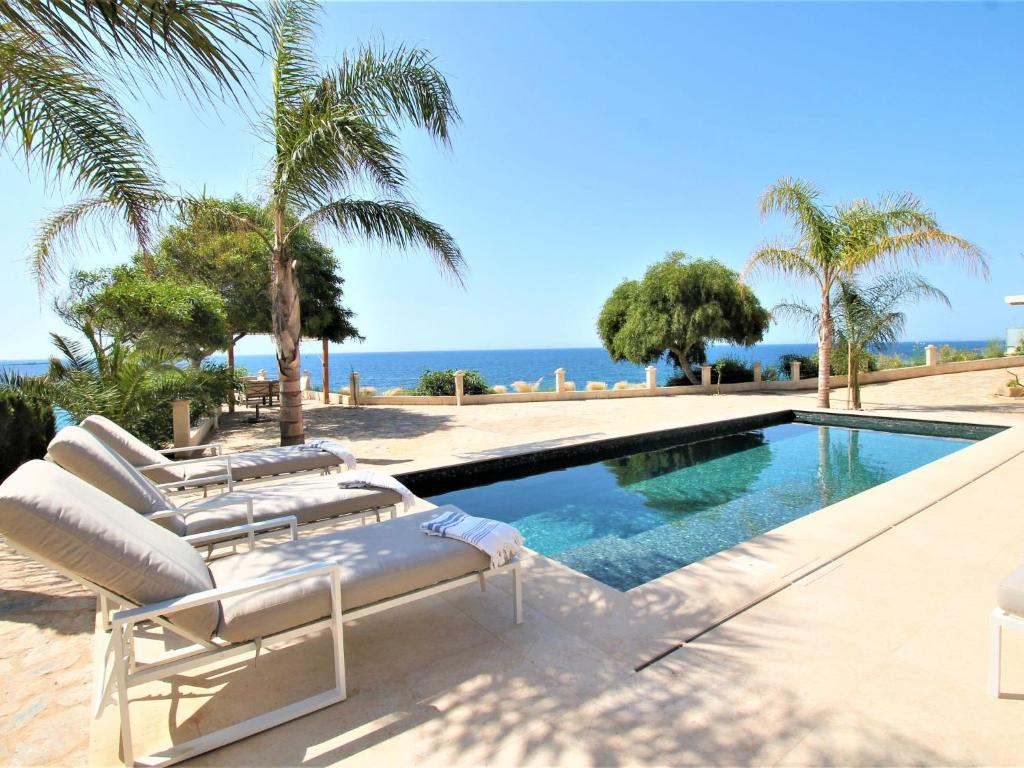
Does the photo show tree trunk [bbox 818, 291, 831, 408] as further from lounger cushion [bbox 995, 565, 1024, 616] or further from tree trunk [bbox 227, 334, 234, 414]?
tree trunk [bbox 227, 334, 234, 414]

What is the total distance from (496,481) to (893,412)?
9.12m

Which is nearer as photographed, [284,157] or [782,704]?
[782,704]

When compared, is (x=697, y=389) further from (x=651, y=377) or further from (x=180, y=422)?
(x=180, y=422)

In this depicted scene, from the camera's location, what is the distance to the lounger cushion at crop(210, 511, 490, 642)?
210 cm

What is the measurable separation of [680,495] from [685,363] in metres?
13.3

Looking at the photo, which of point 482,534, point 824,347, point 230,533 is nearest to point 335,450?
point 230,533

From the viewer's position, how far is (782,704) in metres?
2.07

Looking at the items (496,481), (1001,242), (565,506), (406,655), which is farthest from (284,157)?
(1001,242)

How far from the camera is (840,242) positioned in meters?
11.3

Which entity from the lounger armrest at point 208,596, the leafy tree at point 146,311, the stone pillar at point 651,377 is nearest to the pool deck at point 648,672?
the lounger armrest at point 208,596

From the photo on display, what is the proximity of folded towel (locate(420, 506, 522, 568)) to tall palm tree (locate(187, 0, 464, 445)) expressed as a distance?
17.3 feet

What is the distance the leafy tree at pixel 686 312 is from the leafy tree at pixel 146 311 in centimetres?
1305

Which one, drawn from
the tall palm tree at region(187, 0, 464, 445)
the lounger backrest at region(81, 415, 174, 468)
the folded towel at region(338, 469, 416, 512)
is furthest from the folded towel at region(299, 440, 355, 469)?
the tall palm tree at region(187, 0, 464, 445)

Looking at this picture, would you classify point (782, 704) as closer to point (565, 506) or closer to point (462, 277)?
point (565, 506)
